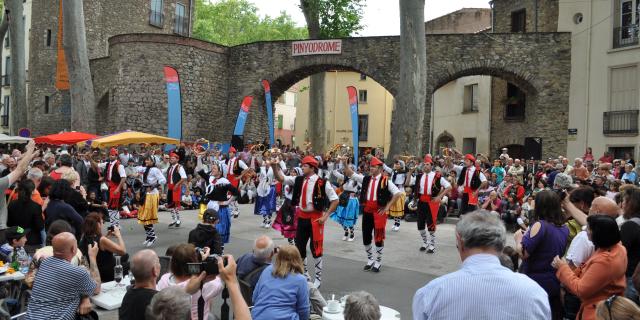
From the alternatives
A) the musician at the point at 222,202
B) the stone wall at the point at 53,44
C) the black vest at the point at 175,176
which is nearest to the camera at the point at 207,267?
the musician at the point at 222,202

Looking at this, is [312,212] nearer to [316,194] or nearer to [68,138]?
[316,194]

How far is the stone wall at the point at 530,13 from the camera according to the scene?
26450 mm

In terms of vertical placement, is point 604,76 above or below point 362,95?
below

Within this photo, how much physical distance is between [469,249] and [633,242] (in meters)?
2.86

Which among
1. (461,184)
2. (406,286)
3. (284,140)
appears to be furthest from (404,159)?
(284,140)

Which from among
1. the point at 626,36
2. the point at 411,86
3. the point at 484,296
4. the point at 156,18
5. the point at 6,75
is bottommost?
the point at 484,296

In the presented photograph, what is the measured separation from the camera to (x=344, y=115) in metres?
45.6

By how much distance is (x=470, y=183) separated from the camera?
539 inches

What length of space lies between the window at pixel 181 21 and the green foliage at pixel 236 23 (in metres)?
11.3

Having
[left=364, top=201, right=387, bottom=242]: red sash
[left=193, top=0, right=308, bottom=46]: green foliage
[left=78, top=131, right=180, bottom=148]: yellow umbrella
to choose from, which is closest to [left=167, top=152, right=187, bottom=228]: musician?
[left=364, top=201, right=387, bottom=242]: red sash

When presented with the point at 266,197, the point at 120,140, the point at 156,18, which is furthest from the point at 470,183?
the point at 156,18

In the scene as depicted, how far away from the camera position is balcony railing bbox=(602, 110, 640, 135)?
21422 mm

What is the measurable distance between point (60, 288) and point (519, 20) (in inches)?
1104

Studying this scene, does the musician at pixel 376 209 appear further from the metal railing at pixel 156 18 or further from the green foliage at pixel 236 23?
the green foliage at pixel 236 23
